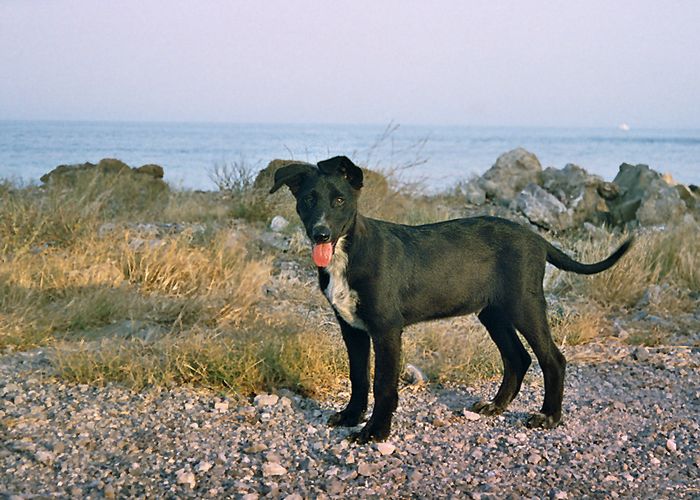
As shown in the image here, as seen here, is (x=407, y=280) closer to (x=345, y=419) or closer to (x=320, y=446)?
(x=345, y=419)

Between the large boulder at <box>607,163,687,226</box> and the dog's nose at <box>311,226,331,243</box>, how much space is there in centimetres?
Result: 860

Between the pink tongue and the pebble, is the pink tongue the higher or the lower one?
the higher one

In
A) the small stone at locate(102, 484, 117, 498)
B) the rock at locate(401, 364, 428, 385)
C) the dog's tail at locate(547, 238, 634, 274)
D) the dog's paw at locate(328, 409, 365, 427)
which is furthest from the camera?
the rock at locate(401, 364, 428, 385)

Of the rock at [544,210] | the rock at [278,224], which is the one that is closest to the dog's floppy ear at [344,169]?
the rock at [278,224]

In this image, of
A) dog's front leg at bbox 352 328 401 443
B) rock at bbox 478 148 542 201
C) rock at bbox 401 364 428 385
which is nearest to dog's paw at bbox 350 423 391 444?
dog's front leg at bbox 352 328 401 443

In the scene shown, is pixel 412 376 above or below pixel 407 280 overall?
below

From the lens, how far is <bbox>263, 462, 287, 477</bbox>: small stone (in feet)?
14.3

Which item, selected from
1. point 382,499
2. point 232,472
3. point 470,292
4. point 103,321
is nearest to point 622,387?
point 470,292

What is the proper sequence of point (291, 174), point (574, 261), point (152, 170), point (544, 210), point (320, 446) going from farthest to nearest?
point (152, 170)
point (544, 210)
point (574, 261)
point (291, 174)
point (320, 446)

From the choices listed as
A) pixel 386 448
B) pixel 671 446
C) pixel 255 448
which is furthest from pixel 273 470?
pixel 671 446

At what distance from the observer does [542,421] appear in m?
5.22

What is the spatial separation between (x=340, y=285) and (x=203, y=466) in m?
1.23

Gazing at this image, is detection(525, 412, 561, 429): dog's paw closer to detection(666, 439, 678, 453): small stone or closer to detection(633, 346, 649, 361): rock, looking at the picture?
detection(666, 439, 678, 453): small stone

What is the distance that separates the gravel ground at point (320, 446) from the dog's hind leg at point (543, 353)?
95 millimetres
